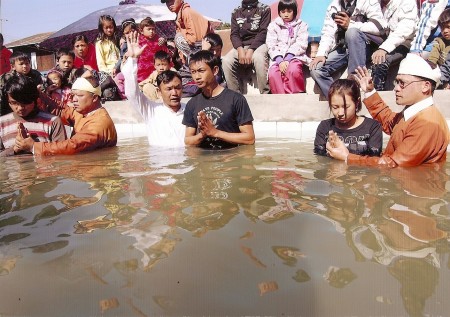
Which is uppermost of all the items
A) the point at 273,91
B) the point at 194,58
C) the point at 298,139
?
the point at 194,58

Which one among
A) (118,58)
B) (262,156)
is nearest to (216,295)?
(262,156)

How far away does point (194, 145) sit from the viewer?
5102 mm

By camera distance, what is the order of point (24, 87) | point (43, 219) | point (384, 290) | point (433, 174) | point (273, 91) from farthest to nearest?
point (273, 91), point (24, 87), point (433, 174), point (43, 219), point (384, 290)

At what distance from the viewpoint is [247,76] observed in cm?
812

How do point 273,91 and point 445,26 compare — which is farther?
point 273,91

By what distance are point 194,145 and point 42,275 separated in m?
3.27

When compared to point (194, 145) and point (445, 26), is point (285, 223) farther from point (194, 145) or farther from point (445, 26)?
point (445, 26)

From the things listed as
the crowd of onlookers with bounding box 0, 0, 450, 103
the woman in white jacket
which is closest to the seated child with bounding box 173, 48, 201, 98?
the crowd of onlookers with bounding box 0, 0, 450, 103

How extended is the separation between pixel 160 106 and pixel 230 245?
3.62 m

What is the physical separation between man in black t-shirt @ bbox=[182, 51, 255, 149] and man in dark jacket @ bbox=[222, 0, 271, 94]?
8.89 ft

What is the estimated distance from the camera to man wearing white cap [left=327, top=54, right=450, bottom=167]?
3703 millimetres

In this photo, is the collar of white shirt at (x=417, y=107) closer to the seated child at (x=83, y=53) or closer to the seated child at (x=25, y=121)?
the seated child at (x=25, y=121)

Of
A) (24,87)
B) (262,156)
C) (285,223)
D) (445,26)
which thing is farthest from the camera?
(445,26)

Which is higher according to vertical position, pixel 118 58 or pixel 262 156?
pixel 118 58
